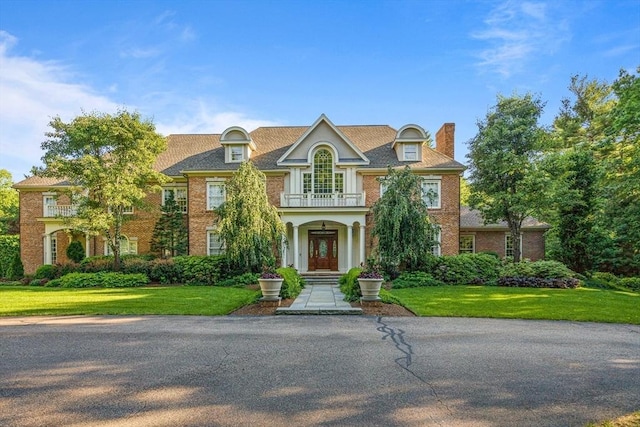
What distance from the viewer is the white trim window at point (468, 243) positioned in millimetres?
25797

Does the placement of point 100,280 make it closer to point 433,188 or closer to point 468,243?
point 433,188

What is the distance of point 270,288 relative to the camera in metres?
11.5

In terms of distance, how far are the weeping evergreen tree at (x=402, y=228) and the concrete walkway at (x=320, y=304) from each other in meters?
3.47

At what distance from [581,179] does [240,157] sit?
66.4 ft

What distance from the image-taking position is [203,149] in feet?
80.6

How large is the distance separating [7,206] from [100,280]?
103ft

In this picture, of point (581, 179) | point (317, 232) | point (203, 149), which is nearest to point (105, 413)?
point (317, 232)

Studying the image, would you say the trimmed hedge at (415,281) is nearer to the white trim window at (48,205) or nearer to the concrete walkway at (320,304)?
the concrete walkway at (320,304)

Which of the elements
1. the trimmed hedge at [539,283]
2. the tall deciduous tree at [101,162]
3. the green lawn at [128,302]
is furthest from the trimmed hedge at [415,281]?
the tall deciduous tree at [101,162]

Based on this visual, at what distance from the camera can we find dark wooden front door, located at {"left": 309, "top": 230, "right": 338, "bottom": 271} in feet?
71.7

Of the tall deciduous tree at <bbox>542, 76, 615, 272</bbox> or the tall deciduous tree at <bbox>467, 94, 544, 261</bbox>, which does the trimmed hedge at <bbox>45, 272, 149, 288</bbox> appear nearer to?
the tall deciduous tree at <bbox>467, 94, 544, 261</bbox>

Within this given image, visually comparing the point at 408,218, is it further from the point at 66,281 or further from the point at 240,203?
the point at 66,281

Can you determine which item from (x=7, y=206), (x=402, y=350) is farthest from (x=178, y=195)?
(x=7, y=206)

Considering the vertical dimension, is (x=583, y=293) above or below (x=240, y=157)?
below
